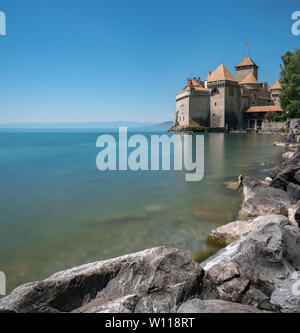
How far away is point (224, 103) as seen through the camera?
44.2 metres

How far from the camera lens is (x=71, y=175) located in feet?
38.9

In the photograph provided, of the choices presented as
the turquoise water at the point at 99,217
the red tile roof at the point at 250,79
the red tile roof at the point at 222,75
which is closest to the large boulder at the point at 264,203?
the turquoise water at the point at 99,217

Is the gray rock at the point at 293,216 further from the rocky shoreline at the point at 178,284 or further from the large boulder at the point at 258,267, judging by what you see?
the rocky shoreline at the point at 178,284

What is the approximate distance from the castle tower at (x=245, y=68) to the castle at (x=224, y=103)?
271 cm

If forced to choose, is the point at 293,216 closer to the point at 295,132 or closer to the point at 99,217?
the point at 99,217

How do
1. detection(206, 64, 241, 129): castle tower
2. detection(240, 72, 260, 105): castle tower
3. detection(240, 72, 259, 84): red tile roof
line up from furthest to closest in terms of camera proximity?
detection(240, 72, 259, 84): red tile roof < detection(240, 72, 260, 105): castle tower < detection(206, 64, 241, 129): castle tower

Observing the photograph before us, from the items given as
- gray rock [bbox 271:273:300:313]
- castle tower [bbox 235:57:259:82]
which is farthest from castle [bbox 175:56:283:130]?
gray rock [bbox 271:273:300:313]

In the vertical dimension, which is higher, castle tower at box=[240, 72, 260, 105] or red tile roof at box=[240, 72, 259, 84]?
red tile roof at box=[240, 72, 259, 84]

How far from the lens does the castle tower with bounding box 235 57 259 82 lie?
52156 mm

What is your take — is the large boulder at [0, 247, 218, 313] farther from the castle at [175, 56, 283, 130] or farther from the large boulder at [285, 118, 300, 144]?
the castle at [175, 56, 283, 130]

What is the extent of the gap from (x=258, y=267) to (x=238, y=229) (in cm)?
154

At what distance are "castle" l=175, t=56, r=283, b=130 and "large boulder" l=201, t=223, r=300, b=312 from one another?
145ft

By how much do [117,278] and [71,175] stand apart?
33.6ft
